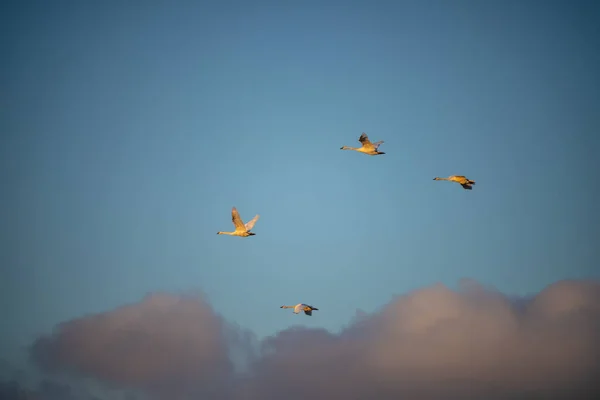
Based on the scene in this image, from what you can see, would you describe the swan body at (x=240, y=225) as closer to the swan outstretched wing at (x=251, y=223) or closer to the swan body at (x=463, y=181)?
the swan outstretched wing at (x=251, y=223)

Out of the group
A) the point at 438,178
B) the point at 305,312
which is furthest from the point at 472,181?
the point at 305,312

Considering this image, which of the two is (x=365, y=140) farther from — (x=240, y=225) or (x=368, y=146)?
(x=240, y=225)

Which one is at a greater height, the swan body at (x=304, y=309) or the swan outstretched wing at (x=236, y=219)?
the swan outstretched wing at (x=236, y=219)

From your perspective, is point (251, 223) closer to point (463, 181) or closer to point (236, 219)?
point (236, 219)

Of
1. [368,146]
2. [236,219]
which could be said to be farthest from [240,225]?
[368,146]

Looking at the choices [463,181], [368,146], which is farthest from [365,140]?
[463,181]

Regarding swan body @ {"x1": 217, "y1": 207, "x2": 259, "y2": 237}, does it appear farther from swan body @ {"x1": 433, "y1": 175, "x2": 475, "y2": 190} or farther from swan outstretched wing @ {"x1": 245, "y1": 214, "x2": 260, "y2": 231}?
swan body @ {"x1": 433, "y1": 175, "x2": 475, "y2": 190}

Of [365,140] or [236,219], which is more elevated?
[365,140]

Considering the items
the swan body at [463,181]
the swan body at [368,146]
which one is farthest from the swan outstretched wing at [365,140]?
the swan body at [463,181]

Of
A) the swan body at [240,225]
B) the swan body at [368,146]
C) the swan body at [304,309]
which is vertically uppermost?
the swan body at [368,146]

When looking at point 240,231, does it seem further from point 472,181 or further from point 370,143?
point 472,181

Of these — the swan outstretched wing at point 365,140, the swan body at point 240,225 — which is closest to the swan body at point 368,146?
the swan outstretched wing at point 365,140

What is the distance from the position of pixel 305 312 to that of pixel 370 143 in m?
21.1

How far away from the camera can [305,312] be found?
242 feet
